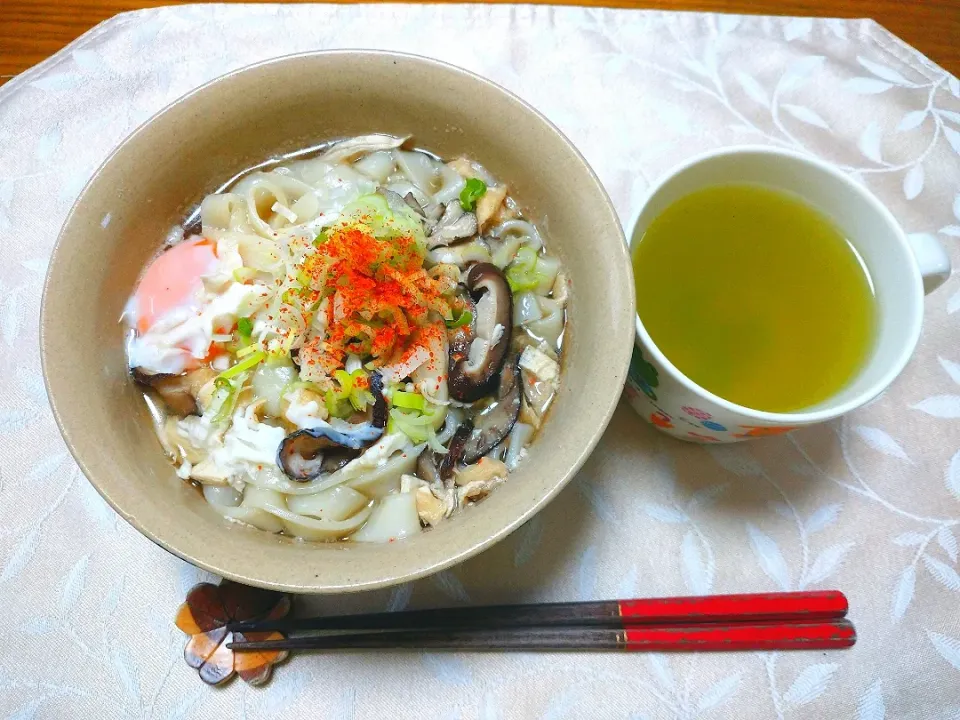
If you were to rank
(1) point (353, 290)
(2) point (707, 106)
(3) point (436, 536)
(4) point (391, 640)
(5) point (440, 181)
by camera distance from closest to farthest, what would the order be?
(3) point (436, 536), (1) point (353, 290), (4) point (391, 640), (5) point (440, 181), (2) point (707, 106)

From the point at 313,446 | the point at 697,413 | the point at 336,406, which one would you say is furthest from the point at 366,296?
the point at 697,413

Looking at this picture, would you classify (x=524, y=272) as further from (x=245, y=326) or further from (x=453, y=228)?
(x=245, y=326)

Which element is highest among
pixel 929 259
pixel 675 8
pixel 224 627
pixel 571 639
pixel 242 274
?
pixel 675 8

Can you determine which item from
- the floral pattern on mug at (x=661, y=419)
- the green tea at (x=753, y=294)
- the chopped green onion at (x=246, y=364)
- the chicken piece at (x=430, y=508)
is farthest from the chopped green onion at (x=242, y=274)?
the floral pattern on mug at (x=661, y=419)

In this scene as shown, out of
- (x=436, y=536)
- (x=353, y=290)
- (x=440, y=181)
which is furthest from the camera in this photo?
(x=440, y=181)

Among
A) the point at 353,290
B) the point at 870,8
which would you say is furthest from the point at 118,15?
the point at 870,8

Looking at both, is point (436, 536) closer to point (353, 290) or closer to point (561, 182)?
point (353, 290)
